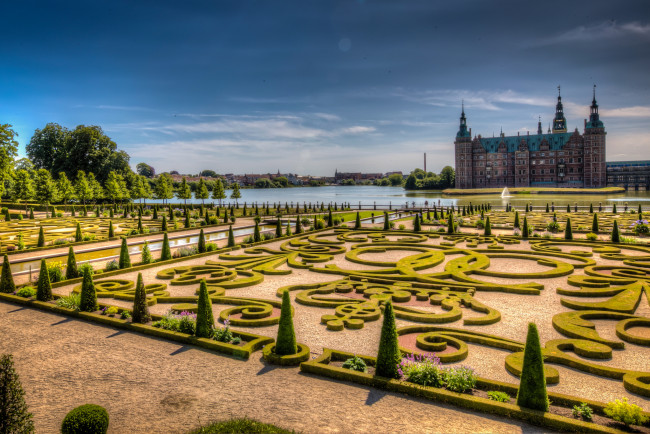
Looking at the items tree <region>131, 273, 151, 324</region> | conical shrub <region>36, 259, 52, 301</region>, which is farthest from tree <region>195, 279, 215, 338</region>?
conical shrub <region>36, 259, 52, 301</region>

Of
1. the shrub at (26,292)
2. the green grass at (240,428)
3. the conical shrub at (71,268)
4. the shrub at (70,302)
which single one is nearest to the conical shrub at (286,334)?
the green grass at (240,428)

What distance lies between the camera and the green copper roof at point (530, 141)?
113000mm

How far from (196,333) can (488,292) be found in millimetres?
8555

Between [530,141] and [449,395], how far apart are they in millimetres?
126087

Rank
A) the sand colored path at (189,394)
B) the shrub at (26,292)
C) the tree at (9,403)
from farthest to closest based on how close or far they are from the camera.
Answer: the shrub at (26,292), the sand colored path at (189,394), the tree at (9,403)

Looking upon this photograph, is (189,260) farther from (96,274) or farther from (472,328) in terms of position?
(472,328)

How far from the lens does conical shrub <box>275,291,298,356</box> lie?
796 centimetres

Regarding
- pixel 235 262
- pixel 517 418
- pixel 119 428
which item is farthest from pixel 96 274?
pixel 517 418

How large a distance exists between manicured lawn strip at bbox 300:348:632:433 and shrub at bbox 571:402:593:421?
0.22 m

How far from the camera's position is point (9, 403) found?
190 inches

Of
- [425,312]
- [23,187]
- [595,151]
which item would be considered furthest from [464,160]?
Result: [425,312]

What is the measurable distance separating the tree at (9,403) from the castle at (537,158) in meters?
123

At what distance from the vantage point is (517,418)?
19.7 feet

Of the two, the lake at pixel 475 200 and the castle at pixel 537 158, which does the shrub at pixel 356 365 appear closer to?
the lake at pixel 475 200
